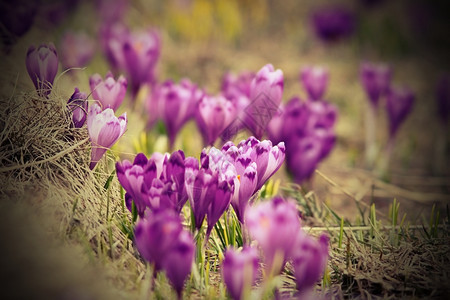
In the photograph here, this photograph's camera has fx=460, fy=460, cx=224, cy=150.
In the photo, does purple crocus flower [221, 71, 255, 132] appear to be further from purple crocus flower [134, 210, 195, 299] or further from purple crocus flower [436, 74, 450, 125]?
purple crocus flower [436, 74, 450, 125]

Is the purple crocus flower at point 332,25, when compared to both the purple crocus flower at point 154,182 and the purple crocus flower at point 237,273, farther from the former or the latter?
the purple crocus flower at point 237,273

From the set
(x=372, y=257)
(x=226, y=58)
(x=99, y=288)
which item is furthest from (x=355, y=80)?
(x=99, y=288)

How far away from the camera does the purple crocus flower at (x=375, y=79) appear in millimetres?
2748

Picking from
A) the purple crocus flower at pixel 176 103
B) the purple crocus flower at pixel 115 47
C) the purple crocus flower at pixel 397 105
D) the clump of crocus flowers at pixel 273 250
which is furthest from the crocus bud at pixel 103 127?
the purple crocus flower at pixel 397 105

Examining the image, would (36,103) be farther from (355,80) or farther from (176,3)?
(176,3)

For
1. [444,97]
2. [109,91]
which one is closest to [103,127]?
[109,91]

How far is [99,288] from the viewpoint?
3.08ft

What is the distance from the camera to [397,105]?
2688 millimetres

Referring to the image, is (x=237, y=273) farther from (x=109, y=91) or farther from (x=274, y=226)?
(x=109, y=91)

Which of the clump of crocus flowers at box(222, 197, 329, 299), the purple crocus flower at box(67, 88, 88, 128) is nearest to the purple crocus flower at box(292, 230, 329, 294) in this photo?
the clump of crocus flowers at box(222, 197, 329, 299)

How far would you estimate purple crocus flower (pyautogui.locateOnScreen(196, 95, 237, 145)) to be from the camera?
176 centimetres

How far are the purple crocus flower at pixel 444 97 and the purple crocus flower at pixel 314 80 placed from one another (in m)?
0.71

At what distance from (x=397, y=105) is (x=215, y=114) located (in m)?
1.40

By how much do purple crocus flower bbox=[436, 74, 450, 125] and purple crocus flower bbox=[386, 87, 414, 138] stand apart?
0.25 metres
